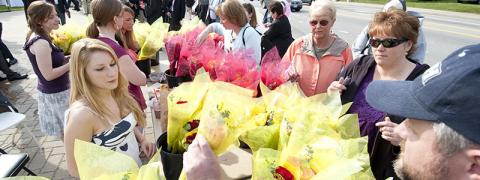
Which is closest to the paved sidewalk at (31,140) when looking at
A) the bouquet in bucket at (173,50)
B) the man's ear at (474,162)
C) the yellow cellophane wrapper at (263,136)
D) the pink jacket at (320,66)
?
the bouquet in bucket at (173,50)

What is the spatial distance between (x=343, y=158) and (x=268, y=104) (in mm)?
659

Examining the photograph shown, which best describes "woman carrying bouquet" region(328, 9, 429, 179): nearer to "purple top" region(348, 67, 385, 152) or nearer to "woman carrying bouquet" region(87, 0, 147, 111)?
"purple top" region(348, 67, 385, 152)

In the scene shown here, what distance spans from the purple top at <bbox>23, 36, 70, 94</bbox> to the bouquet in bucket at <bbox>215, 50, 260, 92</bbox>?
5.55 feet

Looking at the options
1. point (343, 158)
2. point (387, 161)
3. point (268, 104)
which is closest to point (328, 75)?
point (387, 161)

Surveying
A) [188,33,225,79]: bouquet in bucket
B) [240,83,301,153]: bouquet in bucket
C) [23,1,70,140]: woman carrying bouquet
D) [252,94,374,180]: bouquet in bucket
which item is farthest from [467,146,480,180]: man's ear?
[23,1,70,140]: woman carrying bouquet

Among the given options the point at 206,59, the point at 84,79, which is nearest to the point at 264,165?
the point at 84,79

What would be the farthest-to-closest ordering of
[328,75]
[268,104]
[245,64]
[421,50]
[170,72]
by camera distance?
[421,50] → [170,72] → [328,75] → [245,64] → [268,104]

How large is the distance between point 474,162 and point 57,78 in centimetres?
336

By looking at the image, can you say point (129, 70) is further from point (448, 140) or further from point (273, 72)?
point (448, 140)

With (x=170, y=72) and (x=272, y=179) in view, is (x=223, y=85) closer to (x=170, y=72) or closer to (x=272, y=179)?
(x=272, y=179)

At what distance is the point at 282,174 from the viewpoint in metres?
1.25

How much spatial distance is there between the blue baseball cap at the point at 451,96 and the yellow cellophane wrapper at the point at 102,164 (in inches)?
32.7

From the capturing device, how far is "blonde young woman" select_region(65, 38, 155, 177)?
193 centimetres

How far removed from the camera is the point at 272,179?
1.21 metres
